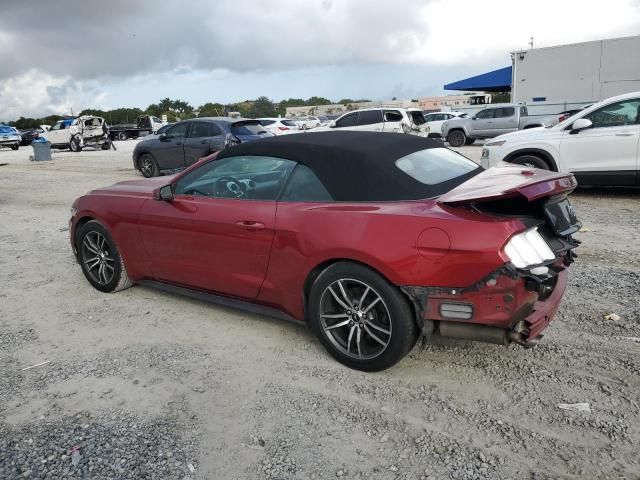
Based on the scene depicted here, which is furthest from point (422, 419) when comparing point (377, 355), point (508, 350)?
point (508, 350)

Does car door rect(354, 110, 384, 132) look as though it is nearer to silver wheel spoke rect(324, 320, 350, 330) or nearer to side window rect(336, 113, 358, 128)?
side window rect(336, 113, 358, 128)

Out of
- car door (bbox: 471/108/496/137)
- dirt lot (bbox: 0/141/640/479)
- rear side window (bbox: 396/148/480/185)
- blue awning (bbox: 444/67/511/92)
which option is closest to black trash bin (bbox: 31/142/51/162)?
car door (bbox: 471/108/496/137)

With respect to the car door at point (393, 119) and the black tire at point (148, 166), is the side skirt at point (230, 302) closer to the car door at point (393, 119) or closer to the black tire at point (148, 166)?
the black tire at point (148, 166)

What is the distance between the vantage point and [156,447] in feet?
9.01

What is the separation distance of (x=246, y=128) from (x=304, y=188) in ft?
34.0

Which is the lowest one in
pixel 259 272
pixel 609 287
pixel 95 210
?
pixel 609 287

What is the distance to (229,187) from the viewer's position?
408 cm

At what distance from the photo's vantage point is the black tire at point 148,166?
14.3m

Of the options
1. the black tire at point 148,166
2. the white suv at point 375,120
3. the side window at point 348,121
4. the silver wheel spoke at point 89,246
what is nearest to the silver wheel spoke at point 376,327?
the silver wheel spoke at point 89,246

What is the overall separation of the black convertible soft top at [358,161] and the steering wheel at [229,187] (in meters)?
0.25

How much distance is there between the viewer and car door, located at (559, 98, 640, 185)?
825cm

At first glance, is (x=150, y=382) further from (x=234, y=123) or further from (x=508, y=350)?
(x=234, y=123)

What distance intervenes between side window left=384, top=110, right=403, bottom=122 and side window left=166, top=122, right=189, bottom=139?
7.55 m

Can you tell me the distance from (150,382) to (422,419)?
1.70 m
